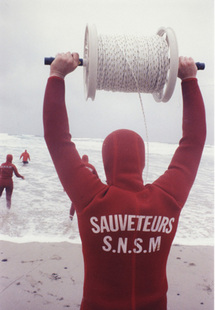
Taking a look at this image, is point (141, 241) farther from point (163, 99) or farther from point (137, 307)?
point (163, 99)

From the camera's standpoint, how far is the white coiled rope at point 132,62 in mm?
1583

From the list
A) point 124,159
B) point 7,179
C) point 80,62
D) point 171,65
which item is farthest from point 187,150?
point 7,179

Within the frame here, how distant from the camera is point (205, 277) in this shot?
161 inches

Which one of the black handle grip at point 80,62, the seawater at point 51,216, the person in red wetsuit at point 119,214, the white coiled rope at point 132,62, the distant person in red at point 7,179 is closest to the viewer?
the person in red wetsuit at point 119,214

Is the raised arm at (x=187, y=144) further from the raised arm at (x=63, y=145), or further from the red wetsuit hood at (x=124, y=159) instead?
the raised arm at (x=63, y=145)

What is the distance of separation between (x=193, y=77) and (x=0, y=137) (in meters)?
30.6

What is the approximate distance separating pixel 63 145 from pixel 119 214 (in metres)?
0.40

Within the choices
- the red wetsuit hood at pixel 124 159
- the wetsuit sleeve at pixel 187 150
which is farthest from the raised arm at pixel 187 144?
the red wetsuit hood at pixel 124 159

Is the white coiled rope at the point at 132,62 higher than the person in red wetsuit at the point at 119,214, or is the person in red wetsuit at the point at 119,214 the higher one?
the white coiled rope at the point at 132,62

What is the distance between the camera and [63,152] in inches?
49.4

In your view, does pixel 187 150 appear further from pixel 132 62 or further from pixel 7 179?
pixel 7 179

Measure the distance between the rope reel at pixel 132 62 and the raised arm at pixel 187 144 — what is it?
0.32 feet

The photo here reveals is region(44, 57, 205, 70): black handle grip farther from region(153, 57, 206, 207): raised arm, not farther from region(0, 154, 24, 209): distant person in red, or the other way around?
region(0, 154, 24, 209): distant person in red

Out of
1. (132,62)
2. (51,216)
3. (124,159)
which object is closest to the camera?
(124,159)
